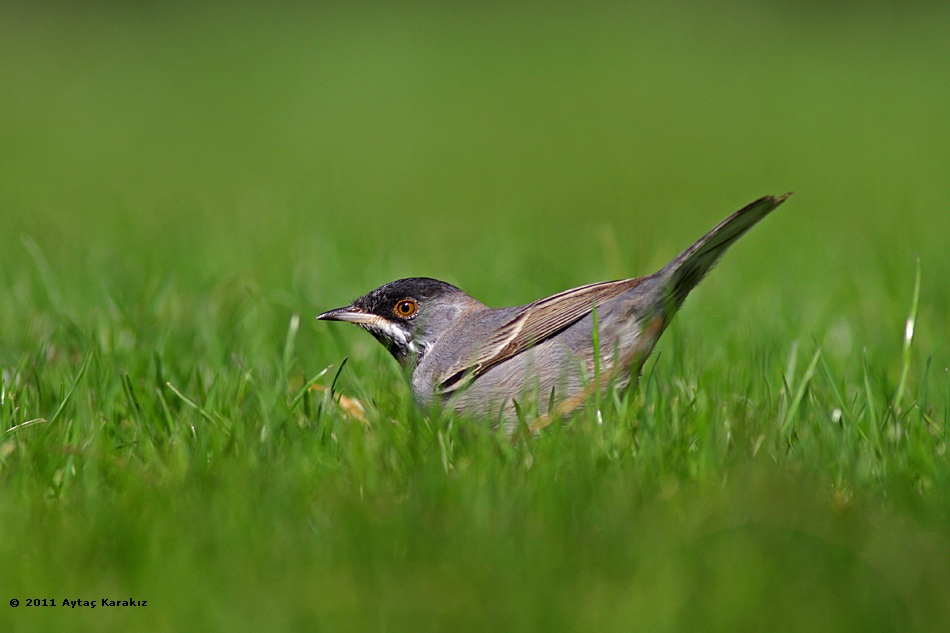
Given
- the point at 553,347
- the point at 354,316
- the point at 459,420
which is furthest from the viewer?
the point at 354,316

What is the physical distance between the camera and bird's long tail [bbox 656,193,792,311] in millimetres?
3877

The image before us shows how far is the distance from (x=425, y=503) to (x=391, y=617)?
52 centimetres

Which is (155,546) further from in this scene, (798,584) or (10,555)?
(798,584)

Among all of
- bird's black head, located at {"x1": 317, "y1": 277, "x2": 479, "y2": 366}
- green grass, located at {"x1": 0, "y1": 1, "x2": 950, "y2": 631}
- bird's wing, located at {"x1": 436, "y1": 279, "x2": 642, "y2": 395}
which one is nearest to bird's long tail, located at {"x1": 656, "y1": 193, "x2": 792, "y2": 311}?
bird's wing, located at {"x1": 436, "y1": 279, "x2": 642, "y2": 395}

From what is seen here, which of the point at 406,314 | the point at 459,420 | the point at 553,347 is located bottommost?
the point at 459,420

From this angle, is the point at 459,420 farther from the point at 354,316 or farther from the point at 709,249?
the point at 709,249

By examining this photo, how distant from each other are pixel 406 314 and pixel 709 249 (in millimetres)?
1411

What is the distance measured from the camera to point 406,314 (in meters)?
4.89

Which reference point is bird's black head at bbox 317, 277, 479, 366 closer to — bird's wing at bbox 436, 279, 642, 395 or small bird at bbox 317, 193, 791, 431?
small bird at bbox 317, 193, 791, 431

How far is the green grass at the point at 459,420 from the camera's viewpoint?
2.85m

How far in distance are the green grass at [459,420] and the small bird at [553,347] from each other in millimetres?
184

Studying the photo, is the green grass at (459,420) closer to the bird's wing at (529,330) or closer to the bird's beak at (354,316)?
the bird's beak at (354,316)

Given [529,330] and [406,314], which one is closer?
[529,330]

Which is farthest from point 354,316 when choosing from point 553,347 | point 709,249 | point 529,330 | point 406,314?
point 709,249
